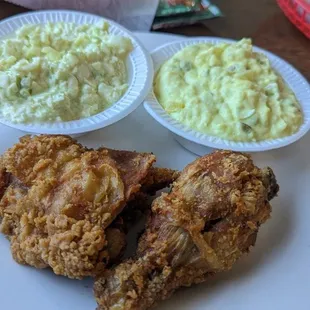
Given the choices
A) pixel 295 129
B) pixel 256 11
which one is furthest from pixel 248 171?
pixel 256 11

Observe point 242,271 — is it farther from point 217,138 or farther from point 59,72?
point 59,72

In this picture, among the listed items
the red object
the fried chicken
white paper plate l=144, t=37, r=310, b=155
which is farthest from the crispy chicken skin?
the red object

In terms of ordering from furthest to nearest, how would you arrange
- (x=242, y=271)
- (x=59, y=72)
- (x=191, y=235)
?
1. (x=59, y=72)
2. (x=242, y=271)
3. (x=191, y=235)

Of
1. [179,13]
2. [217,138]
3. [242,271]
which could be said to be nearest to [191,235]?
[242,271]

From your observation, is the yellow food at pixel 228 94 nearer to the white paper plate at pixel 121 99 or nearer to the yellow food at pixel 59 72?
the white paper plate at pixel 121 99

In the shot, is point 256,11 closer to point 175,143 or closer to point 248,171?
point 175,143
